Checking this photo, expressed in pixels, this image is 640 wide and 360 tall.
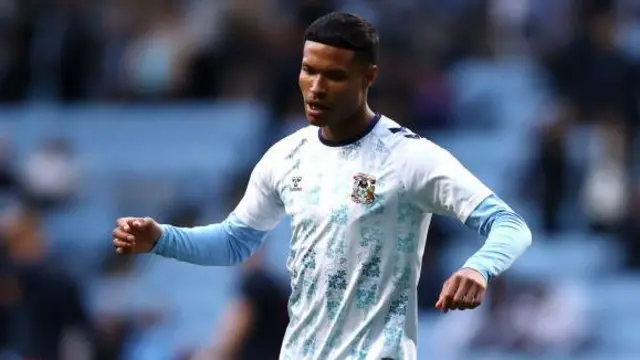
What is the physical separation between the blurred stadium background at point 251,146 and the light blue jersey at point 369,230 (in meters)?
6.34

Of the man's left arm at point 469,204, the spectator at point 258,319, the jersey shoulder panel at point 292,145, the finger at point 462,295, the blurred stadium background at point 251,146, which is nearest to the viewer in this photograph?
the finger at point 462,295

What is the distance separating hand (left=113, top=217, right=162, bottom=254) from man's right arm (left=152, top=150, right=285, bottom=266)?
8cm

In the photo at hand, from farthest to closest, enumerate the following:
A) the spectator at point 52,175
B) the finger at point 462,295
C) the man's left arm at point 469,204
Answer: the spectator at point 52,175 < the man's left arm at point 469,204 < the finger at point 462,295

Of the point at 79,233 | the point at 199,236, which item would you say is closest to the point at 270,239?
the point at 79,233

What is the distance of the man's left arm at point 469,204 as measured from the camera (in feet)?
20.2

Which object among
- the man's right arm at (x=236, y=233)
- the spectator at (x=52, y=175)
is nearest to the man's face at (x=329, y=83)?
the man's right arm at (x=236, y=233)

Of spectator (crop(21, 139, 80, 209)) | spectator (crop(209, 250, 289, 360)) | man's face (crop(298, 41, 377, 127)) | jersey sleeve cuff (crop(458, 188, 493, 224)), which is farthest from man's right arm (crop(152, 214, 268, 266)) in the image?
spectator (crop(21, 139, 80, 209))

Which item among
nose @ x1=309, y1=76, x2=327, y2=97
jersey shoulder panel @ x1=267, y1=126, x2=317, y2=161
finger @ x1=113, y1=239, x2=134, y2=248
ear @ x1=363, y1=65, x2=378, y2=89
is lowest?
finger @ x1=113, y1=239, x2=134, y2=248

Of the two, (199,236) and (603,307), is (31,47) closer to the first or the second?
(603,307)

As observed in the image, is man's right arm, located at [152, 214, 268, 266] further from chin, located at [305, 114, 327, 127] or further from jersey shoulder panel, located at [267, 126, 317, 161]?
chin, located at [305, 114, 327, 127]

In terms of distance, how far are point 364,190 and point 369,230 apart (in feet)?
0.47

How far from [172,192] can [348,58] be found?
405 inches

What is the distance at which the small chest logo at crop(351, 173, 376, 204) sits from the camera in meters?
6.40

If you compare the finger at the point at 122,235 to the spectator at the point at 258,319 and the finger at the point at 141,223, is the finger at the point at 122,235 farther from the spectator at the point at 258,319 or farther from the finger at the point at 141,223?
the spectator at the point at 258,319
